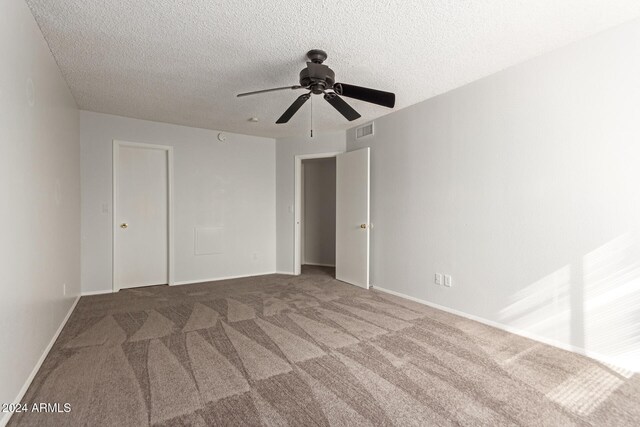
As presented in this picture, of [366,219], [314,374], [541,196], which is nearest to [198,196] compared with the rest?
[366,219]

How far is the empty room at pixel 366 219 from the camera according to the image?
67.5 inches

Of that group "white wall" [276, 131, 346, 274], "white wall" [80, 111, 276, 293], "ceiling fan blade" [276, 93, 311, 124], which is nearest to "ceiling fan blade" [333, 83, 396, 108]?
"ceiling fan blade" [276, 93, 311, 124]

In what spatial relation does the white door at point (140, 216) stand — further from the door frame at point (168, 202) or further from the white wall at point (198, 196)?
the white wall at point (198, 196)

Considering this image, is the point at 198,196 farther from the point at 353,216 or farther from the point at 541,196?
the point at 541,196

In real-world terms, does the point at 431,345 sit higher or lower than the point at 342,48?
lower

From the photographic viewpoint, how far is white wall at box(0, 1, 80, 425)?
5.09 ft

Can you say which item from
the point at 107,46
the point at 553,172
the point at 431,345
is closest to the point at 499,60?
the point at 553,172

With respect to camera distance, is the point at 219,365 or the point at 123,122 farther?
the point at 123,122

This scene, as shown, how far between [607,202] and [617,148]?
394mm

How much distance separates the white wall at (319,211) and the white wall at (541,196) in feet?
8.52

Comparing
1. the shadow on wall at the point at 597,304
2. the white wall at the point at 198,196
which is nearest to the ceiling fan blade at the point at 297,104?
the white wall at the point at 198,196

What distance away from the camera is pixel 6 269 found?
1.54 meters

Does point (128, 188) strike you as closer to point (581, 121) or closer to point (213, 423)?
point (213, 423)

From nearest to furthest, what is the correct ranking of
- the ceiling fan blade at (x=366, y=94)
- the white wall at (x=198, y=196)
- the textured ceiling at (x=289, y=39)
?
1. the textured ceiling at (x=289, y=39)
2. the ceiling fan blade at (x=366, y=94)
3. the white wall at (x=198, y=196)
